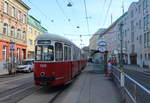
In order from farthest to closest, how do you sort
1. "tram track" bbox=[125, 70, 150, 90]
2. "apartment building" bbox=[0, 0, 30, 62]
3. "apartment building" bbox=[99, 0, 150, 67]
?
"apartment building" bbox=[99, 0, 150, 67] → "apartment building" bbox=[0, 0, 30, 62] → "tram track" bbox=[125, 70, 150, 90]

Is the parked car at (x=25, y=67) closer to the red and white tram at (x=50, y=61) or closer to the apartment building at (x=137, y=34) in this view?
the apartment building at (x=137, y=34)

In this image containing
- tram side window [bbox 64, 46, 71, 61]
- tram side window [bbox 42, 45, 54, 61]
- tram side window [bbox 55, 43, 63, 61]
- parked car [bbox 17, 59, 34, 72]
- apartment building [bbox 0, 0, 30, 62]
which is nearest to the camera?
tram side window [bbox 42, 45, 54, 61]

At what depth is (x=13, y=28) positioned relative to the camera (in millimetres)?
39375

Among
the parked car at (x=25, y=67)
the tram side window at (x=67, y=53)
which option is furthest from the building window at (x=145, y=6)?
the tram side window at (x=67, y=53)

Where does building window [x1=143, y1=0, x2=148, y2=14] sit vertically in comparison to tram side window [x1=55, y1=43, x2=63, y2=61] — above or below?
above

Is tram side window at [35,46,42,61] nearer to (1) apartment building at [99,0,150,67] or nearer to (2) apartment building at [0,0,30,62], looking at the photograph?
(2) apartment building at [0,0,30,62]

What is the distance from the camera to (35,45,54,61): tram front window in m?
12.7

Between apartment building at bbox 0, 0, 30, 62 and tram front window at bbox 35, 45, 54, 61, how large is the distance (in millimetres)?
16784

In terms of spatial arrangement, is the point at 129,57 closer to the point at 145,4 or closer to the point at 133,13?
the point at 133,13

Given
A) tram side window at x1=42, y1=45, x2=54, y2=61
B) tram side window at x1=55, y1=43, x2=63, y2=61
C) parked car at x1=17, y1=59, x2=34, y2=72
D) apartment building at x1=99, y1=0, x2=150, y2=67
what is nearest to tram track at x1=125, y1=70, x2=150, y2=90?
tram side window at x1=55, y1=43, x2=63, y2=61

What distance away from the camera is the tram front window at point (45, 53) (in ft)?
41.8

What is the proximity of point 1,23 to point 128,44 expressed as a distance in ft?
133

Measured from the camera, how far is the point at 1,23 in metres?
33.8

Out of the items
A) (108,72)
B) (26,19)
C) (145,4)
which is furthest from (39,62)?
(145,4)
